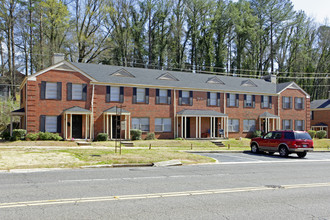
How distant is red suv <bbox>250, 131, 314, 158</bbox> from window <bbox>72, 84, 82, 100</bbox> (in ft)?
55.0

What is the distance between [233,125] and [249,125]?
2.42 m

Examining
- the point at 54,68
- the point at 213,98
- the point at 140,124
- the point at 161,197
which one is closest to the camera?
the point at 161,197

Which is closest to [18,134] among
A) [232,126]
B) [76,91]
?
[76,91]

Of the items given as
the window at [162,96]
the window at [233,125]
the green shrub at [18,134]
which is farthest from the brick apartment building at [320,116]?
the green shrub at [18,134]

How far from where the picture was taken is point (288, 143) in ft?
75.6

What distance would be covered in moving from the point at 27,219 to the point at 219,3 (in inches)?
2374

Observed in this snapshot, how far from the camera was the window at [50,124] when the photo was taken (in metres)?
29.9

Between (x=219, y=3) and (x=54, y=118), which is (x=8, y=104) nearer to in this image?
(x=54, y=118)

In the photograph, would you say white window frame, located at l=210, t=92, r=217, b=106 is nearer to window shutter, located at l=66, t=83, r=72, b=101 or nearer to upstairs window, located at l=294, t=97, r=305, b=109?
upstairs window, located at l=294, t=97, r=305, b=109

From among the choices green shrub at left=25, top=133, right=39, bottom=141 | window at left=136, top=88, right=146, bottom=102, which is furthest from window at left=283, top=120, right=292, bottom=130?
green shrub at left=25, top=133, right=39, bottom=141

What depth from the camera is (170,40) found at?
58500mm

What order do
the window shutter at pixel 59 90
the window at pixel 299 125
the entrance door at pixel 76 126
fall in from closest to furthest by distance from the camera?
the window shutter at pixel 59 90 < the entrance door at pixel 76 126 < the window at pixel 299 125

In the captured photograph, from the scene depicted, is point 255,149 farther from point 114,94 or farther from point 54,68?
point 54,68

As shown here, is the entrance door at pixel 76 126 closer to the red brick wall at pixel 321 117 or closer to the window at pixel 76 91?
the window at pixel 76 91
